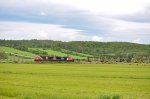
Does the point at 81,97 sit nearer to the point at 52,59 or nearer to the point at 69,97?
the point at 69,97

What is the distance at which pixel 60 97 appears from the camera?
99.7ft

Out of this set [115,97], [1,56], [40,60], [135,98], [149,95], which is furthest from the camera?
[1,56]

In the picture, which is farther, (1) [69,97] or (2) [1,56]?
(2) [1,56]

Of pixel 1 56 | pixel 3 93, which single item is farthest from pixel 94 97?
pixel 1 56

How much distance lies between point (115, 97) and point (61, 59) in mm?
131674

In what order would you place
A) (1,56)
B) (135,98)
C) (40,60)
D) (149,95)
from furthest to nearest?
(1,56), (40,60), (149,95), (135,98)

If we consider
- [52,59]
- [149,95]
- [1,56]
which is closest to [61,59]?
[52,59]

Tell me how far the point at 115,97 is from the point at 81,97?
3.40 m

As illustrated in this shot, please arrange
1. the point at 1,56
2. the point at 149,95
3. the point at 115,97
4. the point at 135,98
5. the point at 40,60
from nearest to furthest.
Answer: the point at 115,97
the point at 135,98
the point at 149,95
the point at 40,60
the point at 1,56

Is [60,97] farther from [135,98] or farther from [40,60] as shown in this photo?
[40,60]

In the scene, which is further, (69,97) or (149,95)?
(149,95)

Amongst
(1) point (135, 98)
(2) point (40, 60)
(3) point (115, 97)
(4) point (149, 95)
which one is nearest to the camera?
(3) point (115, 97)

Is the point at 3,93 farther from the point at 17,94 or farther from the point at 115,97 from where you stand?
the point at 115,97

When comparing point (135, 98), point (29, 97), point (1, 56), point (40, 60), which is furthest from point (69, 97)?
point (1, 56)
